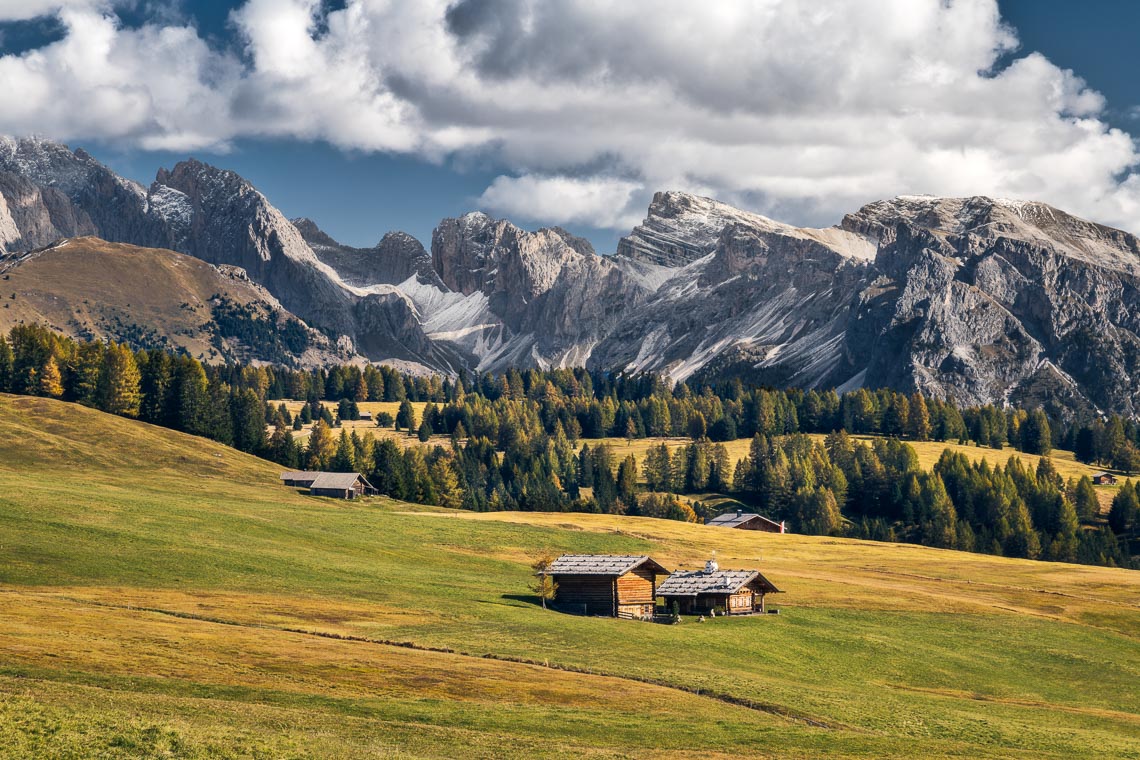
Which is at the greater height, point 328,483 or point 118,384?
point 118,384

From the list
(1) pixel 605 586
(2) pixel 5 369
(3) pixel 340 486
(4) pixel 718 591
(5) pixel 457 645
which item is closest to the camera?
(5) pixel 457 645

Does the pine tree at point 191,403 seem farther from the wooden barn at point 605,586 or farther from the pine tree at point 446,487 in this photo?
the wooden barn at point 605,586

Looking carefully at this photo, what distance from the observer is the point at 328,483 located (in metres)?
158

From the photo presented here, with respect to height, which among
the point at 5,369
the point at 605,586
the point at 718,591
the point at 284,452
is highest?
the point at 5,369

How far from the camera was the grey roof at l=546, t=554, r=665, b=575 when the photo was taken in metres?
93.7

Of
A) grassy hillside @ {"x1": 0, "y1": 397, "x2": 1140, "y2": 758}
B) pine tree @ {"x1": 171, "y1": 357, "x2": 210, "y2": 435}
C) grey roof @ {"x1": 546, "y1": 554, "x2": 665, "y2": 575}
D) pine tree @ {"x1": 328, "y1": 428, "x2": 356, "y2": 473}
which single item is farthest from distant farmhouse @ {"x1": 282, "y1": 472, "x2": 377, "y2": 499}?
grey roof @ {"x1": 546, "y1": 554, "x2": 665, "y2": 575}

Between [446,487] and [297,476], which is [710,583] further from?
[446,487]

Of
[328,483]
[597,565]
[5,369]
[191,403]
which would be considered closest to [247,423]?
→ [191,403]

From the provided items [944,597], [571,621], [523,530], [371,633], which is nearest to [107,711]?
[371,633]

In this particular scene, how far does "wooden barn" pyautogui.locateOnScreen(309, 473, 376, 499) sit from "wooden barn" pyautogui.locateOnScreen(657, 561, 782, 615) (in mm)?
67230

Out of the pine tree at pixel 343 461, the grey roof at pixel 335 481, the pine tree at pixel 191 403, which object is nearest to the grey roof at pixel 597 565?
the grey roof at pixel 335 481

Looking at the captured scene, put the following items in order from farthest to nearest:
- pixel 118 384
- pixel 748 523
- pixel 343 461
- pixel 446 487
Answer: pixel 446 487, pixel 343 461, pixel 748 523, pixel 118 384

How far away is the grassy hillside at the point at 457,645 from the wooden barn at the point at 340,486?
40.8ft

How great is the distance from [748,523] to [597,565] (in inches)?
3602
